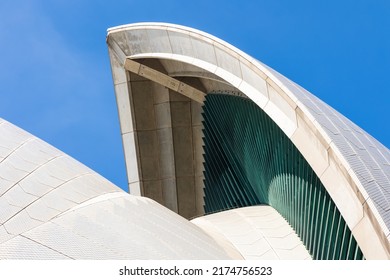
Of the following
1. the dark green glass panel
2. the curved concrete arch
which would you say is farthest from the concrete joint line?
the dark green glass panel

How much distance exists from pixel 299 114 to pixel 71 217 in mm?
5115

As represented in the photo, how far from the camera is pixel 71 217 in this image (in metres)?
11.0

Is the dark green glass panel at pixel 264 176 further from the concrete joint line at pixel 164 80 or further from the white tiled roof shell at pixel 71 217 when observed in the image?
the white tiled roof shell at pixel 71 217

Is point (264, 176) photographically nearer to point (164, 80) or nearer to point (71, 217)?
point (164, 80)

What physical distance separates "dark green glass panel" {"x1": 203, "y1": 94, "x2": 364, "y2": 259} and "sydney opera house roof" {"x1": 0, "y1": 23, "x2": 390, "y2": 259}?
0.14 ft

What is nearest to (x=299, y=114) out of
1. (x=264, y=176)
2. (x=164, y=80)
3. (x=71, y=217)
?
(x=264, y=176)

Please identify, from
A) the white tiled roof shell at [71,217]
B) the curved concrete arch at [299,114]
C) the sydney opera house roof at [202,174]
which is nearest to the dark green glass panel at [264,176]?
the sydney opera house roof at [202,174]

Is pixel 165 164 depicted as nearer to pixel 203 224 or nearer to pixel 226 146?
pixel 226 146

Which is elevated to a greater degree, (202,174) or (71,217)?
(202,174)

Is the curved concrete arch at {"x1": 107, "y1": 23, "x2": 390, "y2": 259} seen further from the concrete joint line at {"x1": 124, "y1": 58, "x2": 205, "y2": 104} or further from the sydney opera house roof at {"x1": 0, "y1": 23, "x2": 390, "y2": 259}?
the concrete joint line at {"x1": 124, "y1": 58, "x2": 205, "y2": 104}

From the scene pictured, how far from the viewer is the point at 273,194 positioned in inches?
724

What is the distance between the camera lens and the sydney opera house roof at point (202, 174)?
11.5 m

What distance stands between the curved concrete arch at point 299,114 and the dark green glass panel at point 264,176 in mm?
982

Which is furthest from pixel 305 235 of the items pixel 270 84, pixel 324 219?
pixel 270 84
